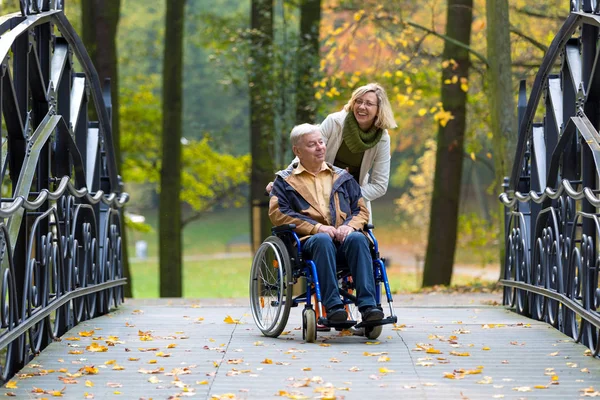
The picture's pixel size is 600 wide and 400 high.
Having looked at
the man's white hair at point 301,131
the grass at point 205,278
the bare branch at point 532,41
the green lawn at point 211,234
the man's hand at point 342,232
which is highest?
the bare branch at point 532,41

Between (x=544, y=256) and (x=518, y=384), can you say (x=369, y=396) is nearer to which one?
(x=518, y=384)

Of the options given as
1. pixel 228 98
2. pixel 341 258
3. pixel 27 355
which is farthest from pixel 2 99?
pixel 228 98

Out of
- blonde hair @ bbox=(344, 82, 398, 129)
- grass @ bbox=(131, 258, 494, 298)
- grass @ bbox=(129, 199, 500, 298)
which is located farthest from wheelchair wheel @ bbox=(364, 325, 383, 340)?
grass @ bbox=(131, 258, 494, 298)

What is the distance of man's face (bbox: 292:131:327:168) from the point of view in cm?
595

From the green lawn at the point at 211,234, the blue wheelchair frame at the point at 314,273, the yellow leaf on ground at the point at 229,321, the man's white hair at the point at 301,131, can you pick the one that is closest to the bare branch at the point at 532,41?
the yellow leaf on ground at the point at 229,321

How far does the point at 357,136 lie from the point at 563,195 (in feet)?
4.09

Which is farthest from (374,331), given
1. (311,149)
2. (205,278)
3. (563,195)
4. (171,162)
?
(205,278)

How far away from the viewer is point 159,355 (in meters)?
5.16

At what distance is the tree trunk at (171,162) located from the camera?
15.8m

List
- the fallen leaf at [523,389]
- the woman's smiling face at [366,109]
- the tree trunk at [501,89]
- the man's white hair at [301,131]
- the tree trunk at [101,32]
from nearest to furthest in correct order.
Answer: the fallen leaf at [523,389], the man's white hair at [301,131], the woman's smiling face at [366,109], the tree trunk at [501,89], the tree trunk at [101,32]

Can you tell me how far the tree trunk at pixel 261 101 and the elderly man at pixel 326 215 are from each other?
9231 mm

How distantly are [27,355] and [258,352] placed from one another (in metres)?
1.11

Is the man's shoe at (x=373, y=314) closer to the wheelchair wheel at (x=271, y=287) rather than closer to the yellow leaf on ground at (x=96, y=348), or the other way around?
the wheelchair wheel at (x=271, y=287)

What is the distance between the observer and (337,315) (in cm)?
562
